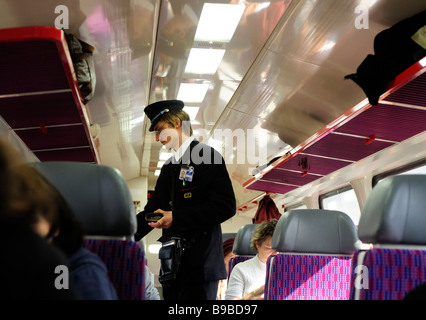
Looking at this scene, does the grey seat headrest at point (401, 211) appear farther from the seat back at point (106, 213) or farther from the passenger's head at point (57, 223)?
the passenger's head at point (57, 223)

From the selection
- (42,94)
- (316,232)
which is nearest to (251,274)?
(316,232)

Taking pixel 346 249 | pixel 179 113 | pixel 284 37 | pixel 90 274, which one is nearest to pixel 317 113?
pixel 284 37

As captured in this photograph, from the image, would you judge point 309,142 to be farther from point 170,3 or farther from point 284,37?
point 170,3

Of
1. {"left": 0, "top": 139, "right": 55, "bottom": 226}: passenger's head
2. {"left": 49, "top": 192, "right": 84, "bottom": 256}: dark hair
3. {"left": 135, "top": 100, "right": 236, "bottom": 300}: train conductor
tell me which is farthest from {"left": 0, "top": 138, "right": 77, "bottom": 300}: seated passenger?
{"left": 135, "top": 100, "right": 236, "bottom": 300}: train conductor

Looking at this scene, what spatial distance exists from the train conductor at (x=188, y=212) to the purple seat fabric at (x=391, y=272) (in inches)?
31.9

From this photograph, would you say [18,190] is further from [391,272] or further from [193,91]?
[193,91]

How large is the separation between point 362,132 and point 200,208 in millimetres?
3867

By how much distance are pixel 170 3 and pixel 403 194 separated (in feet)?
12.3

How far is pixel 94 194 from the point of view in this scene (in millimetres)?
2031

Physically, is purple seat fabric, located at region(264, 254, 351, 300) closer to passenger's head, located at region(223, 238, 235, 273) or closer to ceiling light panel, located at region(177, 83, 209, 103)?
passenger's head, located at region(223, 238, 235, 273)

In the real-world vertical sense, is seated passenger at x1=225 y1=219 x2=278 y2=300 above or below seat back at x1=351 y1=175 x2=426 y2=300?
below

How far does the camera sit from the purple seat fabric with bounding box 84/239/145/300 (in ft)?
7.04

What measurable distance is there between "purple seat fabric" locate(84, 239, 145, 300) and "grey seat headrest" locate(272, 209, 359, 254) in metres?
1.68

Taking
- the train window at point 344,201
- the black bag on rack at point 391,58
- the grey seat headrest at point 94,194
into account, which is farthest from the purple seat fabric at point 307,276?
the train window at point 344,201
